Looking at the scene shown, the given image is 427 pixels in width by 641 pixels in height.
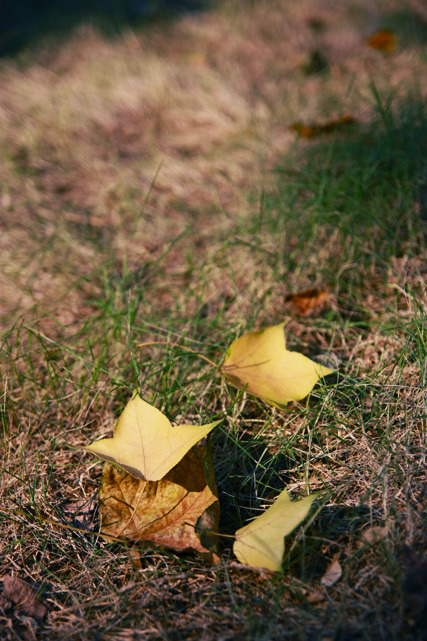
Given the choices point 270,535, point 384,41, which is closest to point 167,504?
point 270,535

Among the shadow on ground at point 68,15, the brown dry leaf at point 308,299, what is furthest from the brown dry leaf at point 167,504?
the shadow on ground at point 68,15

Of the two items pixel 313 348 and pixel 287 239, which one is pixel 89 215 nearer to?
pixel 287 239

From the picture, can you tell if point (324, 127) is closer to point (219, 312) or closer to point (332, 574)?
point (219, 312)

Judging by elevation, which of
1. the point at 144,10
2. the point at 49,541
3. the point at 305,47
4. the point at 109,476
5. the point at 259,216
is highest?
the point at 144,10

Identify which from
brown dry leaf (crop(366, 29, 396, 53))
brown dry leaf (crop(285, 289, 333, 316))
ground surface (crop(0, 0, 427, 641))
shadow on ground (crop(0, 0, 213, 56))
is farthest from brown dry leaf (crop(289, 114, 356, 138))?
shadow on ground (crop(0, 0, 213, 56))

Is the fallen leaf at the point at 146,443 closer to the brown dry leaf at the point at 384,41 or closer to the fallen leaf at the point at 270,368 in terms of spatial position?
the fallen leaf at the point at 270,368

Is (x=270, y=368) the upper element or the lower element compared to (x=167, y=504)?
upper

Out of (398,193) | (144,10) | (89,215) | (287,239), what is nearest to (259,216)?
(287,239)
